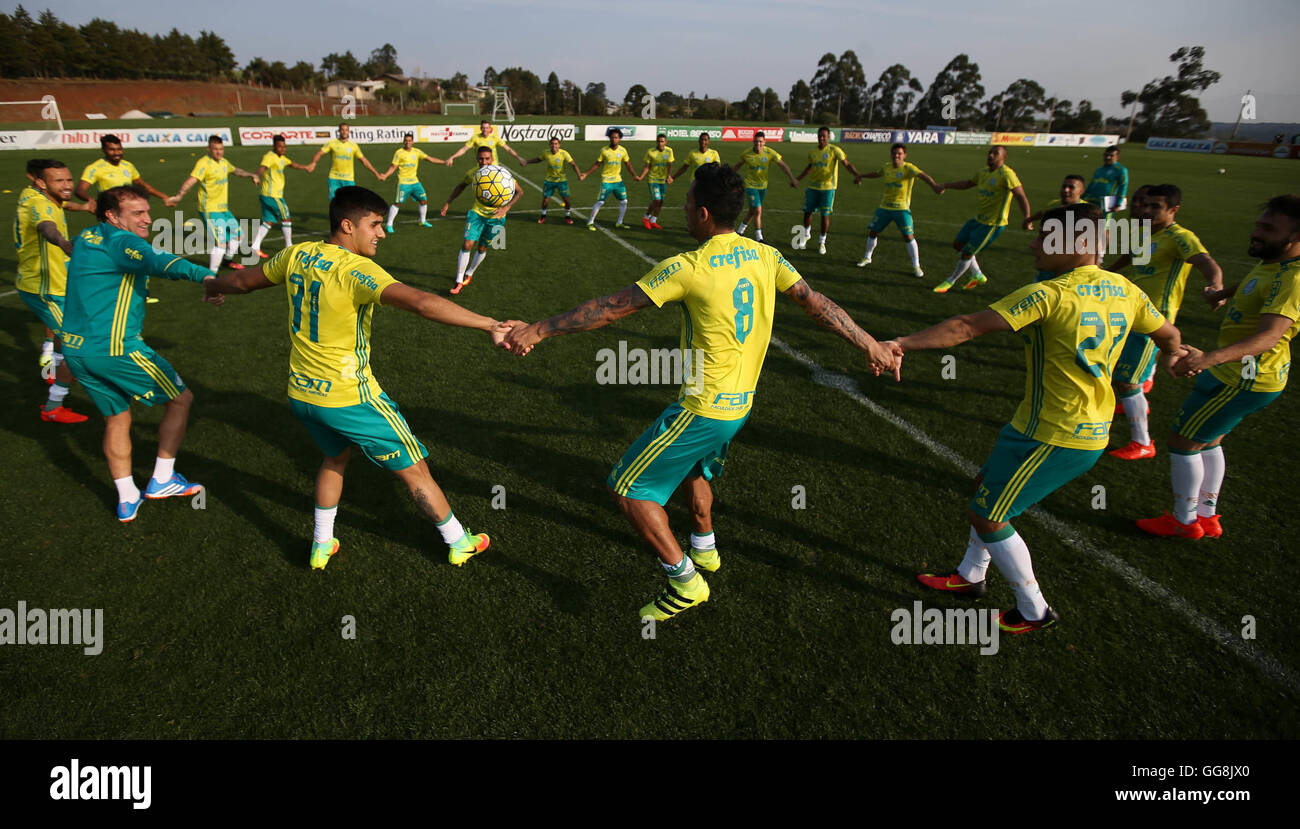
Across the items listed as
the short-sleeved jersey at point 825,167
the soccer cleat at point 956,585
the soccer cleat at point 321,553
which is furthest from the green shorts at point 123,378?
the short-sleeved jersey at point 825,167

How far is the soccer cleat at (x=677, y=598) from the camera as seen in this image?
13.6 ft

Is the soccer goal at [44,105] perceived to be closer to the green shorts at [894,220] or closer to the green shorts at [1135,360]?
the green shorts at [894,220]

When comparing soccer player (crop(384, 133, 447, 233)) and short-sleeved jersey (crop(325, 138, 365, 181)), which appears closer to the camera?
short-sleeved jersey (crop(325, 138, 365, 181))

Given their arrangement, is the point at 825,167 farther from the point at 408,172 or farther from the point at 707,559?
the point at 707,559

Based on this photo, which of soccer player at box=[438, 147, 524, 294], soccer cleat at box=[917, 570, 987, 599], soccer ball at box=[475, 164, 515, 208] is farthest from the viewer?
soccer player at box=[438, 147, 524, 294]

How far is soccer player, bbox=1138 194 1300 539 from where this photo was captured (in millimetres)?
4496

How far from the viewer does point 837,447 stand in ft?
21.3

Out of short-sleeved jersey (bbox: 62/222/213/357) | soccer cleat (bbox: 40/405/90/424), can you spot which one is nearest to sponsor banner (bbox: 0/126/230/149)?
soccer cleat (bbox: 40/405/90/424)

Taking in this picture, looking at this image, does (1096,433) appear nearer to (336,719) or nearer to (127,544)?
(336,719)

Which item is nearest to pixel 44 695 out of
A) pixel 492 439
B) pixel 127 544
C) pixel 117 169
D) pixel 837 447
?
pixel 127 544

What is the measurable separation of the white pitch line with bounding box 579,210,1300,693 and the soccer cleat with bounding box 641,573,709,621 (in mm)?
3243

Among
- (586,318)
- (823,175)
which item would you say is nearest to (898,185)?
(823,175)

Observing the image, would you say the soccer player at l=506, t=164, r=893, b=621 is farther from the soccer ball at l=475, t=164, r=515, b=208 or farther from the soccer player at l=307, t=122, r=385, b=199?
the soccer player at l=307, t=122, r=385, b=199
